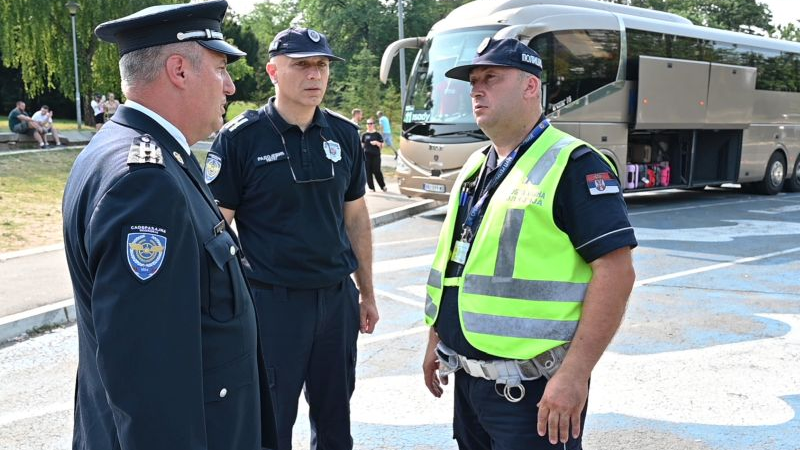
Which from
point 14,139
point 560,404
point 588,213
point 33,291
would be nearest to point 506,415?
point 560,404

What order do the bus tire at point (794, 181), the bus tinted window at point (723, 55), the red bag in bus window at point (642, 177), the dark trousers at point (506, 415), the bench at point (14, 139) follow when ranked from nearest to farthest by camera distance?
1. the dark trousers at point (506, 415)
2. the bus tinted window at point (723, 55)
3. the red bag in bus window at point (642, 177)
4. the bus tire at point (794, 181)
5. the bench at point (14, 139)

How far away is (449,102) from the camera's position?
13.0m

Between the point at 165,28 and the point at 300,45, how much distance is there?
1488 mm

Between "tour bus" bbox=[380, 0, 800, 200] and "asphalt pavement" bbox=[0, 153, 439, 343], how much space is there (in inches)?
255

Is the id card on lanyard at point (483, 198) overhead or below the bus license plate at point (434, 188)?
overhead

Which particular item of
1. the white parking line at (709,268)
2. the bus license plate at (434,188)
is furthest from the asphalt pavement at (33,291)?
the bus license plate at (434,188)

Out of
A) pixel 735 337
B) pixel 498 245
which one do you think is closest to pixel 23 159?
pixel 735 337

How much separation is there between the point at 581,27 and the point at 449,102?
9.06 feet

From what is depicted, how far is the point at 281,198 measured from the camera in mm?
3170

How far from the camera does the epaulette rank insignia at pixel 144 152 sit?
1.65m

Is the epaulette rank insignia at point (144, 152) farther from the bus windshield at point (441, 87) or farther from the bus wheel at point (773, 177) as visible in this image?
the bus wheel at point (773, 177)

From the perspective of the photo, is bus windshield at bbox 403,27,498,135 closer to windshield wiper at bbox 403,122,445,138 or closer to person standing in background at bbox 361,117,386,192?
windshield wiper at bbox 403,122,445,138

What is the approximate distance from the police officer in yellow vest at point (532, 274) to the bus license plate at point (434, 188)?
33.5 ft

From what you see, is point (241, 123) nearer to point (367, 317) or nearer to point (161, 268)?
point (367, 317)
